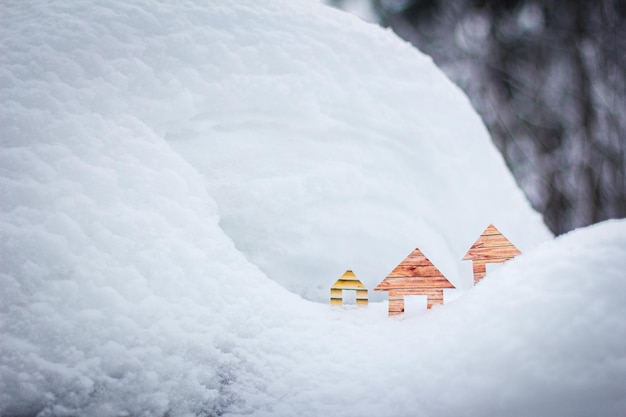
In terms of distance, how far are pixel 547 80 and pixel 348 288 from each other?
103 inches

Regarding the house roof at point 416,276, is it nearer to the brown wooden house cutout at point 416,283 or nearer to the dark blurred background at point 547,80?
the brown wooden house cutout at point 416,283

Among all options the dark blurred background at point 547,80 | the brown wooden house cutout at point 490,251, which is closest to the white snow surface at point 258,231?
the brown wooden house cutout at point 490,251

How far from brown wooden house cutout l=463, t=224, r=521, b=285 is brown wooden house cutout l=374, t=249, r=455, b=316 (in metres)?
0.12

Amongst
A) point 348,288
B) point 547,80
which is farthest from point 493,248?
point 547,80

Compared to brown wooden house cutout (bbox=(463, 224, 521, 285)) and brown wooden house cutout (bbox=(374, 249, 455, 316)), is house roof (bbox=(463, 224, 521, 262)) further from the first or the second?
brown wooden house cutout (bbox=(374, 249, 455, 316))

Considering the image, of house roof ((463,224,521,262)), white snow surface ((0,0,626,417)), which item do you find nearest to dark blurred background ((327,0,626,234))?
white snow surface ((0,0,626,417))

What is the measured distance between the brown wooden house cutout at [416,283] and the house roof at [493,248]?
0.12m

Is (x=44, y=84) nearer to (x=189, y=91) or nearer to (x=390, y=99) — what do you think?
(x=189, y=91)

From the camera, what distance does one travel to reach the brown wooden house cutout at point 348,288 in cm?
98

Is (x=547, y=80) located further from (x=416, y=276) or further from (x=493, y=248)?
(x=416, y=276)

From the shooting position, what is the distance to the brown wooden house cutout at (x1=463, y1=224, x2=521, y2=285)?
976mm

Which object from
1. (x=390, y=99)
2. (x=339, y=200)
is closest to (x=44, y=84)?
(x=339, y=200)

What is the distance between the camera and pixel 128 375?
0.56 m

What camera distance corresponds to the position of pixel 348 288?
0.98m
